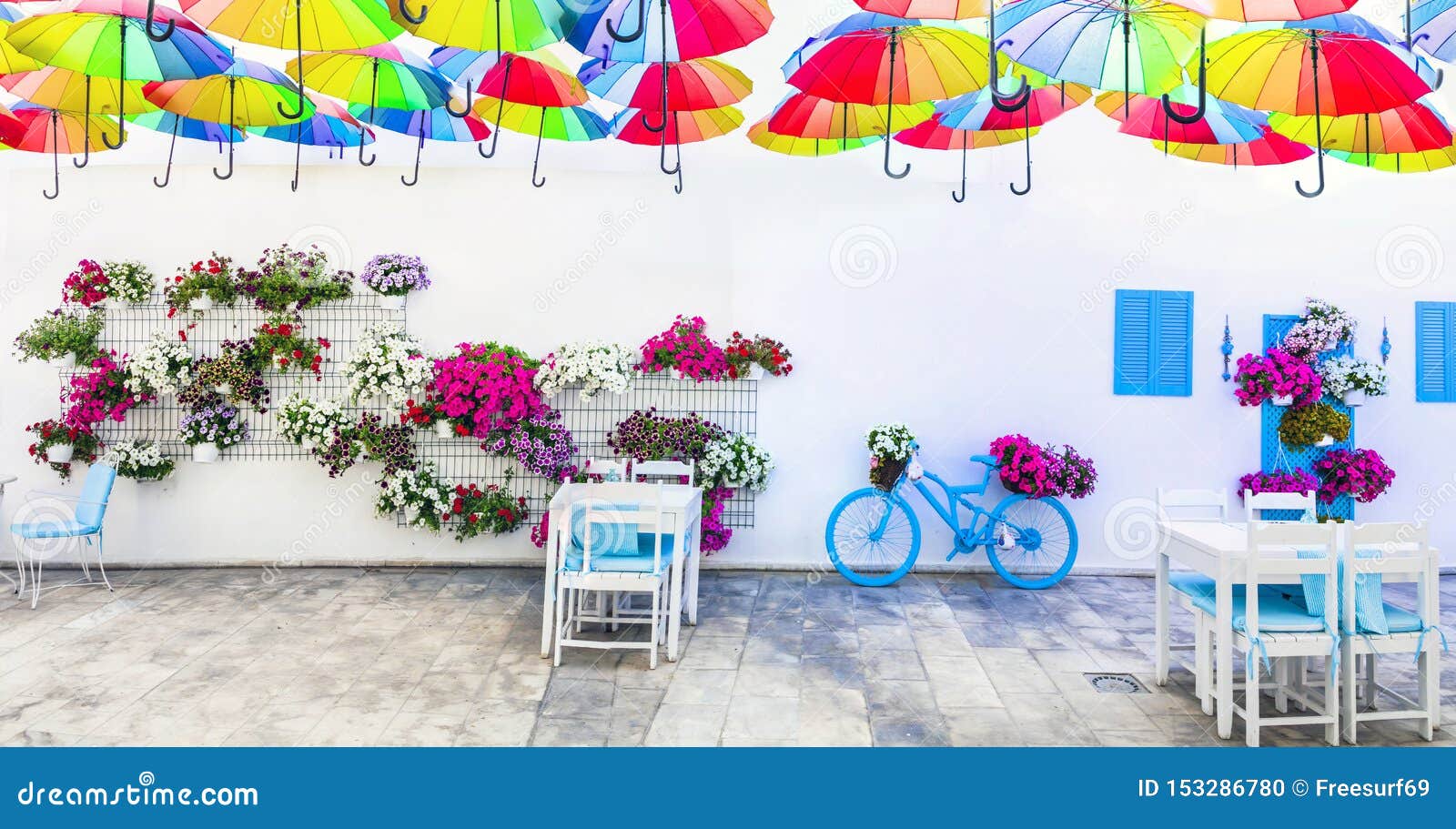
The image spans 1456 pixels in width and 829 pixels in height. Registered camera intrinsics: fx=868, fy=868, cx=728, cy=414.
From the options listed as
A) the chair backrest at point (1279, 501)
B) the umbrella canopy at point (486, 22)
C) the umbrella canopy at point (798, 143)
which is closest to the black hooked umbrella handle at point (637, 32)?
the umbrella canopy at point (486, 22)

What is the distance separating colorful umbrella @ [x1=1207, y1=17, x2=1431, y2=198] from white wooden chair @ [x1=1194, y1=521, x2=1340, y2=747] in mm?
2031

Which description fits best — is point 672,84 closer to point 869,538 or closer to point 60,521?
point 869,538

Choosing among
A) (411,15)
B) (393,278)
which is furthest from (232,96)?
(411,15)

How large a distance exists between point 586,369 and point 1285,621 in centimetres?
462

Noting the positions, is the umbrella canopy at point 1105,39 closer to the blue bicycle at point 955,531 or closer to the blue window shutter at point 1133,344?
the blue window shutter at point 1133,344

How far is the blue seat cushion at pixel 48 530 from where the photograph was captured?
569 cm

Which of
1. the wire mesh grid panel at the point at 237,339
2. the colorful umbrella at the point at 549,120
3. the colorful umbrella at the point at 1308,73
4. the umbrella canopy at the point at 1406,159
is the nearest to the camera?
the colorful umbrella at the point at 1308,73

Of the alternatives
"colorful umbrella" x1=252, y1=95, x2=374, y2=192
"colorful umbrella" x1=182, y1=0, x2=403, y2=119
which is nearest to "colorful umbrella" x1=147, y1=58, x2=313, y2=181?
"colorful umbrella" x1=252, y1=95, x2=374, y2=192

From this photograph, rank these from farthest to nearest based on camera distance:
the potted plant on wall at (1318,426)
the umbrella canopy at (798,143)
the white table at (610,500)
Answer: the potted plant on wall at (1318,426), the umbrella canopy at (798,143), the white table at (610,500)

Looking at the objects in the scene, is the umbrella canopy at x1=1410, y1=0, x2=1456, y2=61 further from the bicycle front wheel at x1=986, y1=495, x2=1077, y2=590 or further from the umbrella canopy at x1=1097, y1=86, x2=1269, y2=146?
the bicycle front wheel at x1=986, y1=495, x2=1077, y2=590

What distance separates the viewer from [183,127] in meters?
6.20

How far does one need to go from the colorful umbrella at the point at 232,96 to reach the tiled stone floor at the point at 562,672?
3.16 metres

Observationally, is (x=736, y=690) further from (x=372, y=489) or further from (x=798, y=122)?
(x=372, y=489)

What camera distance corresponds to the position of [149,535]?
22.6 feet
